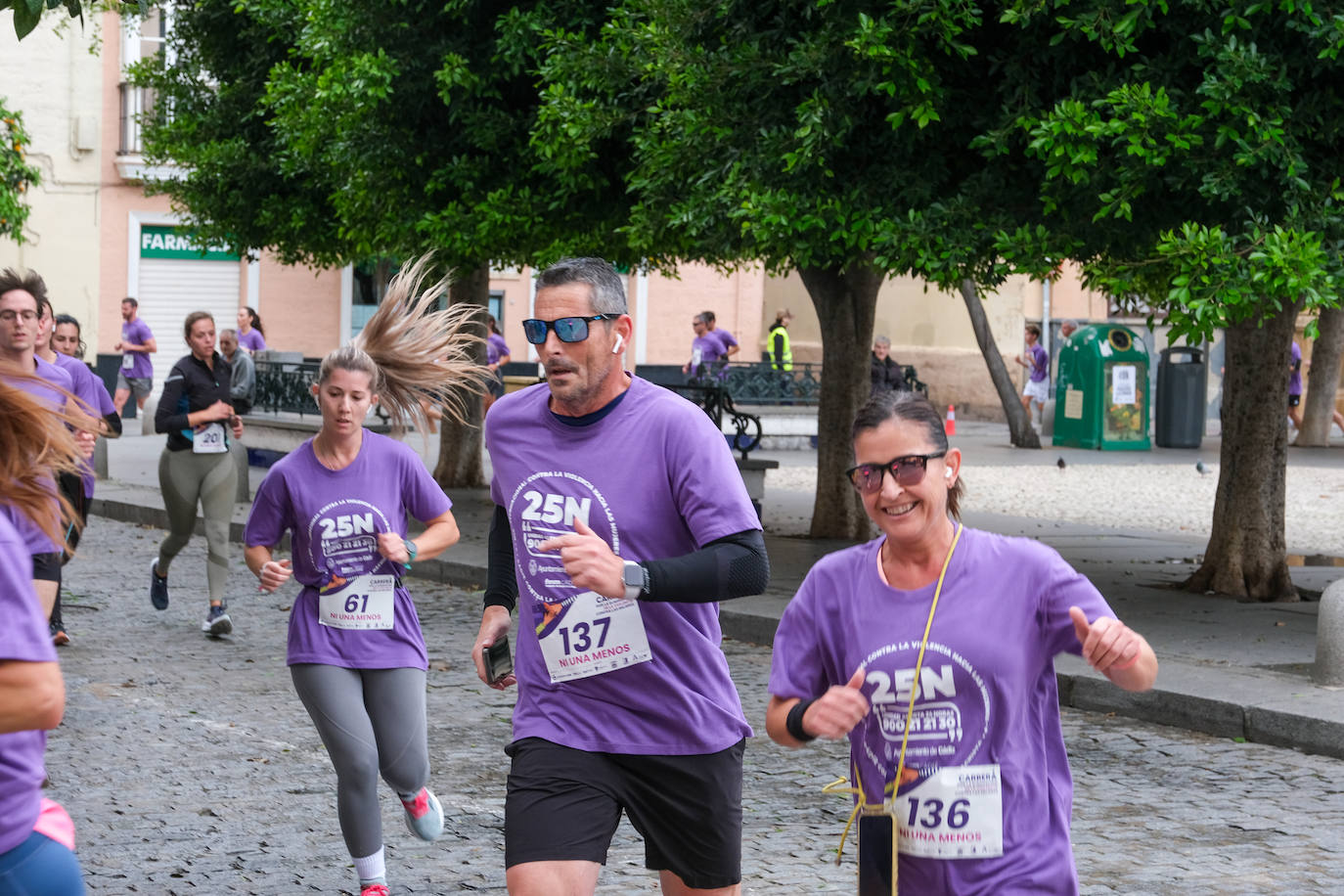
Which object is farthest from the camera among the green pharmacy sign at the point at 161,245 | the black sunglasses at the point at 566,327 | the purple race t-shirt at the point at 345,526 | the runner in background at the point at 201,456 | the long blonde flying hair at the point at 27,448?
the green pharmacy sign at the point at 161,245

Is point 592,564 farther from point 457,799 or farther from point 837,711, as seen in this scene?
point 457,799

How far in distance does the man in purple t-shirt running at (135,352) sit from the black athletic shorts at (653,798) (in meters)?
21.7

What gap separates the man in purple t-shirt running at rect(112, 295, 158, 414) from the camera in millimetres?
25656

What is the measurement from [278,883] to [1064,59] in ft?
19.2

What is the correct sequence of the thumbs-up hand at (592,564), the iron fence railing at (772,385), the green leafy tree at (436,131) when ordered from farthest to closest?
the iron fence railing at (772,385), the green leafy tree at (436,131), the thumbs-up hand at (592,564)

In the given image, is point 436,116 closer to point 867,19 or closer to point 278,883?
point 867,19

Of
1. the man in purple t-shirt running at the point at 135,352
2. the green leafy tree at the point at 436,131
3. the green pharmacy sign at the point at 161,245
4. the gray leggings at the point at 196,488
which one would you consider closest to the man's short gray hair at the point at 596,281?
the gray leggings at the point at 196,488

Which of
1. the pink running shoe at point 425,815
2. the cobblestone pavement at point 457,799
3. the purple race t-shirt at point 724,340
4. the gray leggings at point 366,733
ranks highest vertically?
the purple race t-shirt at point 724,340

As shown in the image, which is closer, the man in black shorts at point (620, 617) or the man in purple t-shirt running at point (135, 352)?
the man in black shorts at point (620, 617)

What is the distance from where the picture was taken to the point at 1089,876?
5.49 metres

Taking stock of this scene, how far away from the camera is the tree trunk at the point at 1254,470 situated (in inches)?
432

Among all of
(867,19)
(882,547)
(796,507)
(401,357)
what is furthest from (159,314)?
(882,547)

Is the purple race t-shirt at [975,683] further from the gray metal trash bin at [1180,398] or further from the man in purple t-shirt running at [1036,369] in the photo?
the man in purple t-shirt running at [1036,369]

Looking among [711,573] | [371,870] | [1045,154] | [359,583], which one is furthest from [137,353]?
[711,573]
